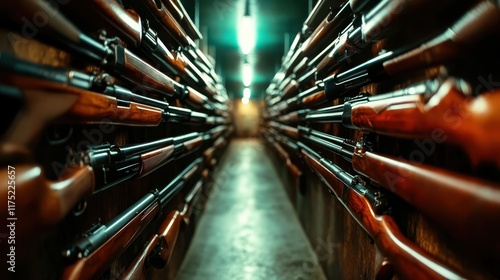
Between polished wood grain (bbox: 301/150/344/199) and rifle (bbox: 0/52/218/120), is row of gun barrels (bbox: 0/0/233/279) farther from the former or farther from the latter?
polished wood grain (bbox: 301/150/344/199)

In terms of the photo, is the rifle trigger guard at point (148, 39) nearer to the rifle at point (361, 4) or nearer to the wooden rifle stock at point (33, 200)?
the wooden rifle stock at point (33, 200)

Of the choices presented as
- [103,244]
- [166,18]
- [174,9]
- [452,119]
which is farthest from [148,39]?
[452,119]

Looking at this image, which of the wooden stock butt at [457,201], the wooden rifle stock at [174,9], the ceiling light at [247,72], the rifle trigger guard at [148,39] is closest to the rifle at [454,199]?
the wooden stock butt at [457,201]

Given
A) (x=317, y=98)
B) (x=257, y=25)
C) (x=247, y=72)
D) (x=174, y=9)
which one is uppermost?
(x=257, y=25)

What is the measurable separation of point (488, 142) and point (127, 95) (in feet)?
4.81

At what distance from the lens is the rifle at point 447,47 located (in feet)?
2.59

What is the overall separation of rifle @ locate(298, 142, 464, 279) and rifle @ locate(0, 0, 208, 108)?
53.4 inches

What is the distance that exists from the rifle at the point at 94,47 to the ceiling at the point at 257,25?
272cm

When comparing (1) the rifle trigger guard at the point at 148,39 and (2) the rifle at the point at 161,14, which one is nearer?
(1) the rifle trigger guard at the point at 148,39

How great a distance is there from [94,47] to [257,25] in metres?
5.83

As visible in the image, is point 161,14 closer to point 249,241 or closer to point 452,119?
point 452,119

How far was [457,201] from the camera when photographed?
0.81m

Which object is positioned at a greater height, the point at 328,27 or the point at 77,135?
the point at 328,27

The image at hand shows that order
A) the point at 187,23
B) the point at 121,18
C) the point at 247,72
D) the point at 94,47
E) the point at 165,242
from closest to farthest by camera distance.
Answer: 1. the point at 94,47
2. the point at 121,18
3. the point at 165,242
4. the point at 187,23
5. the point at 247,72
